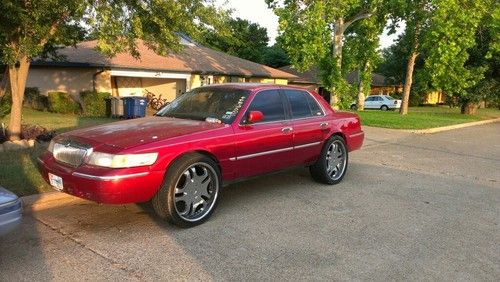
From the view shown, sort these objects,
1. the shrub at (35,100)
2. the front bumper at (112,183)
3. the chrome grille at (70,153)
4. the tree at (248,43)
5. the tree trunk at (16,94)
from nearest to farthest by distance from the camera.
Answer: the front bumper at (112,183), the chrome grille at (70,153), the tree trunk at (16,94), the shrub at (35,100), the tree at (248,43)

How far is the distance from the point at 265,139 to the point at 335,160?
185 centimetres

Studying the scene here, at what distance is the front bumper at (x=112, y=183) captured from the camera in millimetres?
4289

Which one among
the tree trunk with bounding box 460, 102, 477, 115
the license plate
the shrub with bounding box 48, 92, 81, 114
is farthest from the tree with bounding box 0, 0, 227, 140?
the tree trunk with bounding box 460, 102, 477, 115

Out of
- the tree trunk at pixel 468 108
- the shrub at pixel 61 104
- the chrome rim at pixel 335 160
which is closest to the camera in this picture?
the chrome rim at pixel 335 160

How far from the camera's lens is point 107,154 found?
437 cm

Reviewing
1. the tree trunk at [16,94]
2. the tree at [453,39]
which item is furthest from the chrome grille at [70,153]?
the tree at [453,39]

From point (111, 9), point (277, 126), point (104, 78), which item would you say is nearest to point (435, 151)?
point (277, 126)

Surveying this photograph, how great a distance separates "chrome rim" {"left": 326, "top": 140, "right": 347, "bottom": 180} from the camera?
22.8 ft

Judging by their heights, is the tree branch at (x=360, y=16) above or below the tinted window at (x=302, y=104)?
above

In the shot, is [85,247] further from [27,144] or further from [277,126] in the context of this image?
[27,144]

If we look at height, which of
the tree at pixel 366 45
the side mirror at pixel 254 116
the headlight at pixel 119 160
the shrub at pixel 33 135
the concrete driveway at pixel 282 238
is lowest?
the concrete driveway at pixel 282 238

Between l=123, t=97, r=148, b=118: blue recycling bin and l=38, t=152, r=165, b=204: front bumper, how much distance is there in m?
14.0

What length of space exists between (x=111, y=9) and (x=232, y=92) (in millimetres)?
4214

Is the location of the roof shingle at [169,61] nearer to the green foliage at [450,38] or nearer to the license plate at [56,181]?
the green foliage at [450,38]
